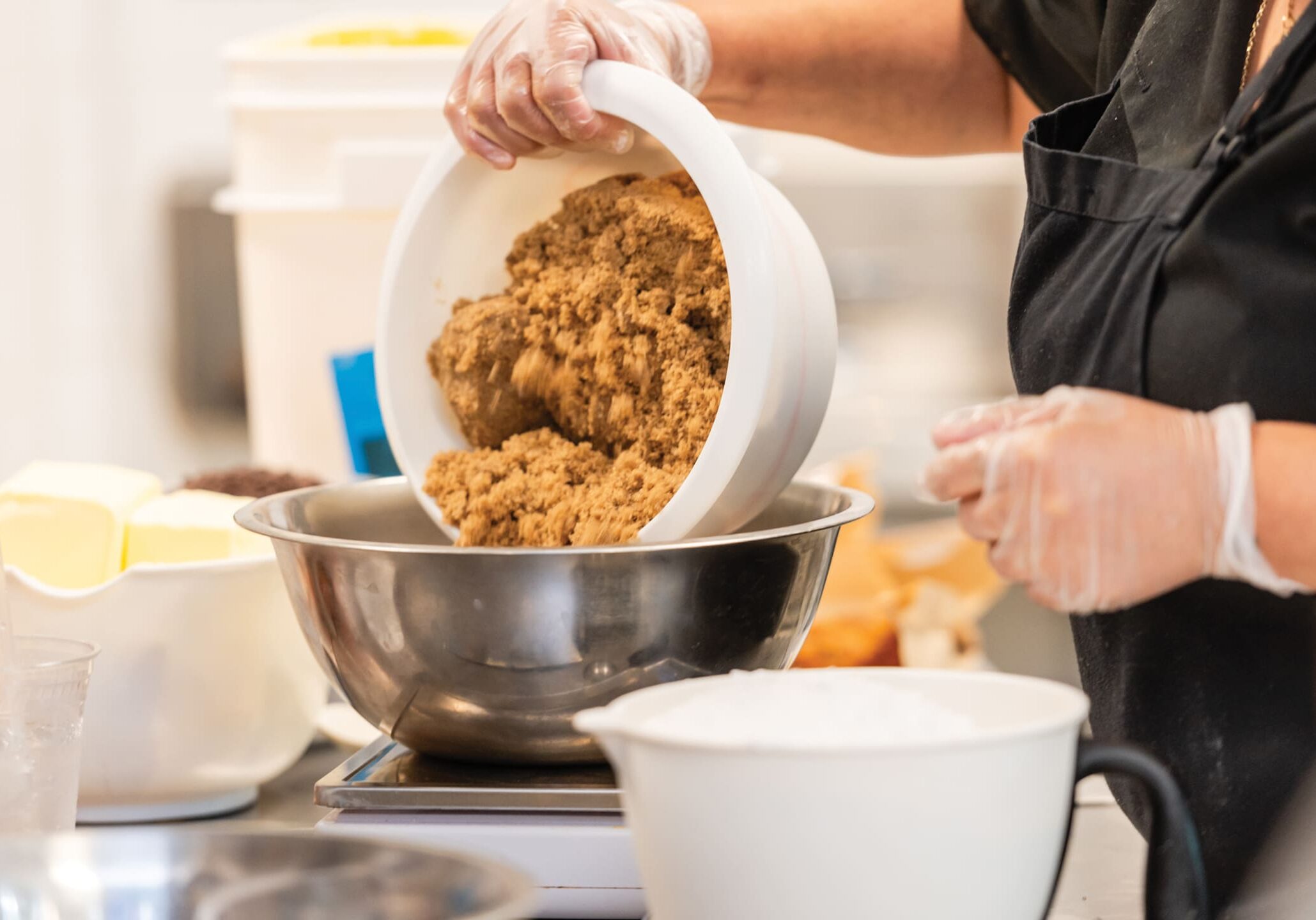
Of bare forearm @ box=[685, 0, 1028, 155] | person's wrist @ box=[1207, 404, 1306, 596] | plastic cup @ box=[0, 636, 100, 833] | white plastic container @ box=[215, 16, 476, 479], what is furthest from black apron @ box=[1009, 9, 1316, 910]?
white plastic container @ box=[215, 16, 476, 479]

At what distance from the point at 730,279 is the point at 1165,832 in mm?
348

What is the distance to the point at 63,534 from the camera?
0.82 m

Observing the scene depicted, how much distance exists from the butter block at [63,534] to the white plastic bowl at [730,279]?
0.19 meters

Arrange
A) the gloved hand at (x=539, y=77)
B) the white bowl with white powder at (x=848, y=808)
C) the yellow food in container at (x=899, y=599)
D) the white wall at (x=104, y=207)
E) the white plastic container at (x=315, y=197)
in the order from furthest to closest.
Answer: the white wall at (x=104, y=207)
the white plastic container at (x=315, y=197)
the yellow food in container at (x=899, y=599)
the gloved hand at (x=539, y=77)
the white bowl with white powder at (x=848, y=808)

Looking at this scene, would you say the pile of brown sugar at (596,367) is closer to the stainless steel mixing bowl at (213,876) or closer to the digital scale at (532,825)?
the digital scale at (532,825)

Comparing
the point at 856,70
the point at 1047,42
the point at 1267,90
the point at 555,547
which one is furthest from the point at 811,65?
the point at 555,547

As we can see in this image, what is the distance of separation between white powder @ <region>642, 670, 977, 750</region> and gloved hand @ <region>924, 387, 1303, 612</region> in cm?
10

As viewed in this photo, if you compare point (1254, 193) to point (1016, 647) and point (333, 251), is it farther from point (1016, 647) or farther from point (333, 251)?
point (1016, 647)

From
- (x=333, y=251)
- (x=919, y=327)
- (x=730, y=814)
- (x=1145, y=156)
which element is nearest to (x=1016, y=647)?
(x=919, y=327)

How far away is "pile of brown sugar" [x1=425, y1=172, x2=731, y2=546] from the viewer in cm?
74

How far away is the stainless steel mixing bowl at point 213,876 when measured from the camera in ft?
1.46

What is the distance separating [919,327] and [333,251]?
65.1 inches

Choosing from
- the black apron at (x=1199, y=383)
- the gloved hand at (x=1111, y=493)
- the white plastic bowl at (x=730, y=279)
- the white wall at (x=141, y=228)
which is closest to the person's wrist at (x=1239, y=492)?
the gloved hand at (x=1111, y=493)

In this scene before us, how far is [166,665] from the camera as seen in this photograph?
2.58 feet
